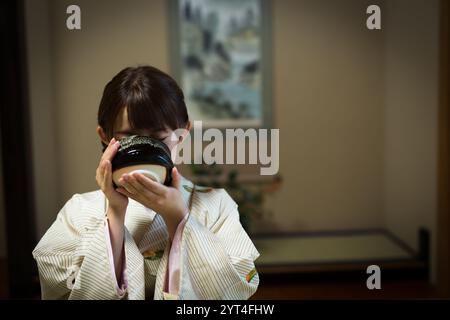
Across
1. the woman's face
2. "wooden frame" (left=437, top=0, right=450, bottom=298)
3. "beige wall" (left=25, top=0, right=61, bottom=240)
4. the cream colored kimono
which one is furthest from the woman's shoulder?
"wooden frame" (left=437, top=0, right=450, bottom=298)

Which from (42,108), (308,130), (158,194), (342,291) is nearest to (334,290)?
(342,291)

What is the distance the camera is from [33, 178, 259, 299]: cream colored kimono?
70 centimetres

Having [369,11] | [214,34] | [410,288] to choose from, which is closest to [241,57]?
[214,34]

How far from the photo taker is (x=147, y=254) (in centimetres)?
76

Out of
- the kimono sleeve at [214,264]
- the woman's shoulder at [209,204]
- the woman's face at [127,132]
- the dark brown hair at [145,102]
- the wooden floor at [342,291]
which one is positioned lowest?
the wooden floor at [342,291]

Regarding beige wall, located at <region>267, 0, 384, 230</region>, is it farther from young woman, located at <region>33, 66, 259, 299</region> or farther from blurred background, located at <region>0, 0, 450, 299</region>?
young woman, located at <region>33, 66, 259, 299</region>

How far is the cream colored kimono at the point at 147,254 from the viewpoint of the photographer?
700 millimetres

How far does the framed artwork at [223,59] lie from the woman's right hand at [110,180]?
1.43 ft

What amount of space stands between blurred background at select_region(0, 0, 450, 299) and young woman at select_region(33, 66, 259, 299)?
232 mm

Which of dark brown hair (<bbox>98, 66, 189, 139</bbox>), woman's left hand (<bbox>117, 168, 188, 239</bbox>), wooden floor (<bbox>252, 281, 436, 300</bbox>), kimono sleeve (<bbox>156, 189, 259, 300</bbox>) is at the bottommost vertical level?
wooden floor (<bbox>252, 281, 436, 300</bbox>)

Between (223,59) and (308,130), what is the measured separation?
0.35 m

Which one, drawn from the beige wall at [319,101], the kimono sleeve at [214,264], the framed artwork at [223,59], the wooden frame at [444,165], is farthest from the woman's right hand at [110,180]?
the wooden frame at [444,165]

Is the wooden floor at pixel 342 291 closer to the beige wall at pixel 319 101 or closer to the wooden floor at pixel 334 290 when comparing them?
the wooden floor at pixel 334 290
